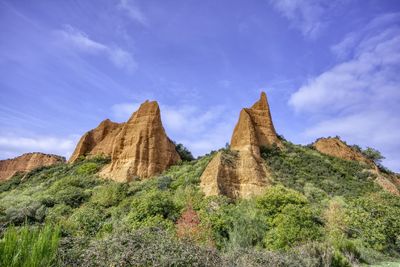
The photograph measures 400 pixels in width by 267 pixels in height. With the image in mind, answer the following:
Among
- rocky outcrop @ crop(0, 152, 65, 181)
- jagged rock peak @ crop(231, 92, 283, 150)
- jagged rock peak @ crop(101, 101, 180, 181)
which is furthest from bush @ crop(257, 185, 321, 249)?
rocky outcrop @ crop(0, 152, 65, 181)

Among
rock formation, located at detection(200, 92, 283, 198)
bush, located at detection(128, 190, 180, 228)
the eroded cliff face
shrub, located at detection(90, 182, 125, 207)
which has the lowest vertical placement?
bush, located at detection(128, 190, 180, 228)

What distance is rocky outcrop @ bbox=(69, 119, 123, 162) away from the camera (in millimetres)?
52812

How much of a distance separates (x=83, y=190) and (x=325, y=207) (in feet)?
79.0

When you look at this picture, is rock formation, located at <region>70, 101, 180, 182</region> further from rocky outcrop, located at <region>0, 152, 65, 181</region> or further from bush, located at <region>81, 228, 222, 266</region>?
rocky outcrop, located at <region>0, 152, 65, 181</region>

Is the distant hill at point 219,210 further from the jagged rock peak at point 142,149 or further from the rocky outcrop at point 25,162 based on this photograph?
the rocky outcrop at point 25,162

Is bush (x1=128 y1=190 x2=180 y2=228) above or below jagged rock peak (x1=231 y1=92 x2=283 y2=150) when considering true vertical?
below

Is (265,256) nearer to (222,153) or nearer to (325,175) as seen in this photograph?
(222,153)

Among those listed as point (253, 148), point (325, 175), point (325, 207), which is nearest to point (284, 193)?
point (325, 207)

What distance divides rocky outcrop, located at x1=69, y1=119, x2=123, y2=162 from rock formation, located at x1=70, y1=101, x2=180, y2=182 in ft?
29.8

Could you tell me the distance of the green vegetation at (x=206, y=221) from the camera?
23.8 ft

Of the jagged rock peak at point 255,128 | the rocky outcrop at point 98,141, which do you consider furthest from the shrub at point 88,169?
the jagged rock peak at point 255,128

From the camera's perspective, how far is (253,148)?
117 feet

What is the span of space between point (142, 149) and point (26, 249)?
121ft

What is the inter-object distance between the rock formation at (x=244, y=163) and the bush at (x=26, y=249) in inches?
930
